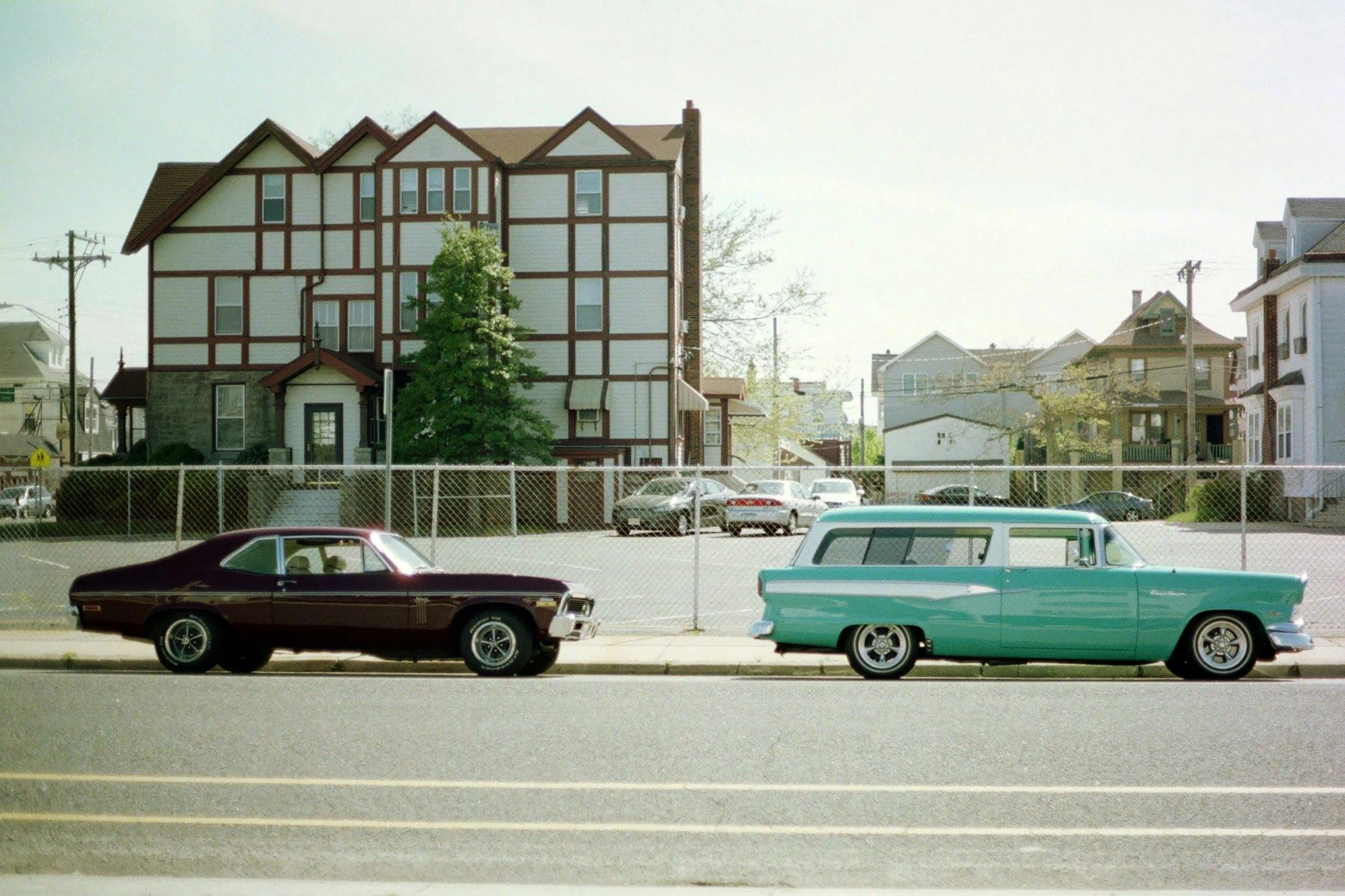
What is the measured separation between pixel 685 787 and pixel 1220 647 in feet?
23.3

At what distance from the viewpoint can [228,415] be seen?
45156 mm

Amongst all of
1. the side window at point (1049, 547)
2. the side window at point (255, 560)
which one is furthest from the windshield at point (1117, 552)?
the side window at point (255, 560)

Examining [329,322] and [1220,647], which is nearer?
[1220,647]

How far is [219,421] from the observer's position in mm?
45188

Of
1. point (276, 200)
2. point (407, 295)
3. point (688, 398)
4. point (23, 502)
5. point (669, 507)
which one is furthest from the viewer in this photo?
point (23, 502)

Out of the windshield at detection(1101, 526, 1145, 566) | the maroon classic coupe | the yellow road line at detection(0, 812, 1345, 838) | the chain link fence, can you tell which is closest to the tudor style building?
the chain link fence

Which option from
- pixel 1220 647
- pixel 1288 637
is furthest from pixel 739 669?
pixel 1288 637

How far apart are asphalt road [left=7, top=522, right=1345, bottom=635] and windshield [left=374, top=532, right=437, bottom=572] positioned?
3161 millimetres

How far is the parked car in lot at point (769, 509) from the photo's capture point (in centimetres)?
3350

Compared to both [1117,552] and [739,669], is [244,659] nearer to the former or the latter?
[739,669]

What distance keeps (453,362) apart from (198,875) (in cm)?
3468

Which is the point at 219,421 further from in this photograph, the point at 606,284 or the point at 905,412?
the point at 905,412

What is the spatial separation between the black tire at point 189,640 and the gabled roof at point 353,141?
3290 cm

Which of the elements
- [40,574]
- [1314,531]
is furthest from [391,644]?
[1314,531]
